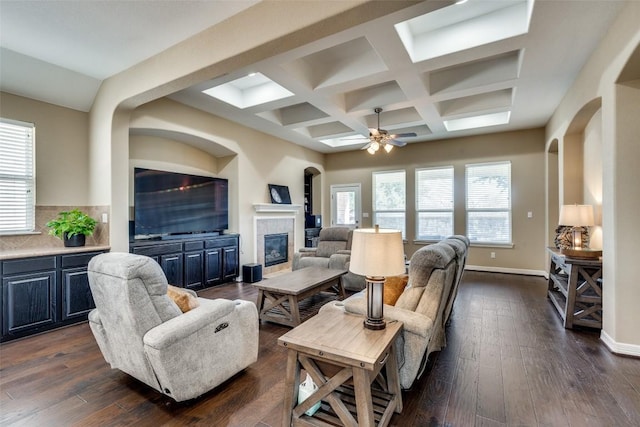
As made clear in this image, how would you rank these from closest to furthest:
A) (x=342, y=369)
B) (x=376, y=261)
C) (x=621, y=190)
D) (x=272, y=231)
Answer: (x=342, y=369), (x=376, y=261), (x=621, y=190), (x=272, y=231)

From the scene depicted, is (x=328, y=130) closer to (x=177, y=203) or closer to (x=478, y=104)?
(x=478, y=104)

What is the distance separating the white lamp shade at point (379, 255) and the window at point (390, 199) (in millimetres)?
5734

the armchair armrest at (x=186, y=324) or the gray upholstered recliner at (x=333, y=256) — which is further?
the gray upholstered recliner at (x=333, y=256)

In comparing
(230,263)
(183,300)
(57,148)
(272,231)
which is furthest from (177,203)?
(183,300)

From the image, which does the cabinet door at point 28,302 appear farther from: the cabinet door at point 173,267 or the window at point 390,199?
the window at point 390,199

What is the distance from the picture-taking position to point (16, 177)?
360 centimetres

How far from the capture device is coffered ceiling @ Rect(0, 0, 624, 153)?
110 inches

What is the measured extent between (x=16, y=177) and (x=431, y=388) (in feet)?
16.2

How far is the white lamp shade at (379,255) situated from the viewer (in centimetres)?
183

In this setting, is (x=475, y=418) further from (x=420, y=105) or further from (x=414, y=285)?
(x=420, y=105)

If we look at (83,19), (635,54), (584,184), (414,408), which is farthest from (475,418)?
(83,19)

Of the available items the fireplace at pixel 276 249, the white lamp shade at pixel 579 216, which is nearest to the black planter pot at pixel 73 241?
the fireplace at pixel 276 249

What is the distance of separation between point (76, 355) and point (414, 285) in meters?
3.12

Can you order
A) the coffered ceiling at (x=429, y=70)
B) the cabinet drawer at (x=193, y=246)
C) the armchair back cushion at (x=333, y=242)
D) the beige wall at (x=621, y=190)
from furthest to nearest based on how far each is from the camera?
1. the armchair back cushion at (x=333, y=242)
2. the cabinet drawer at (x=193, y=246)
3. the coffered ceiling at (x=429, y=70)
4. the beige wall at (x=621, y=190)
